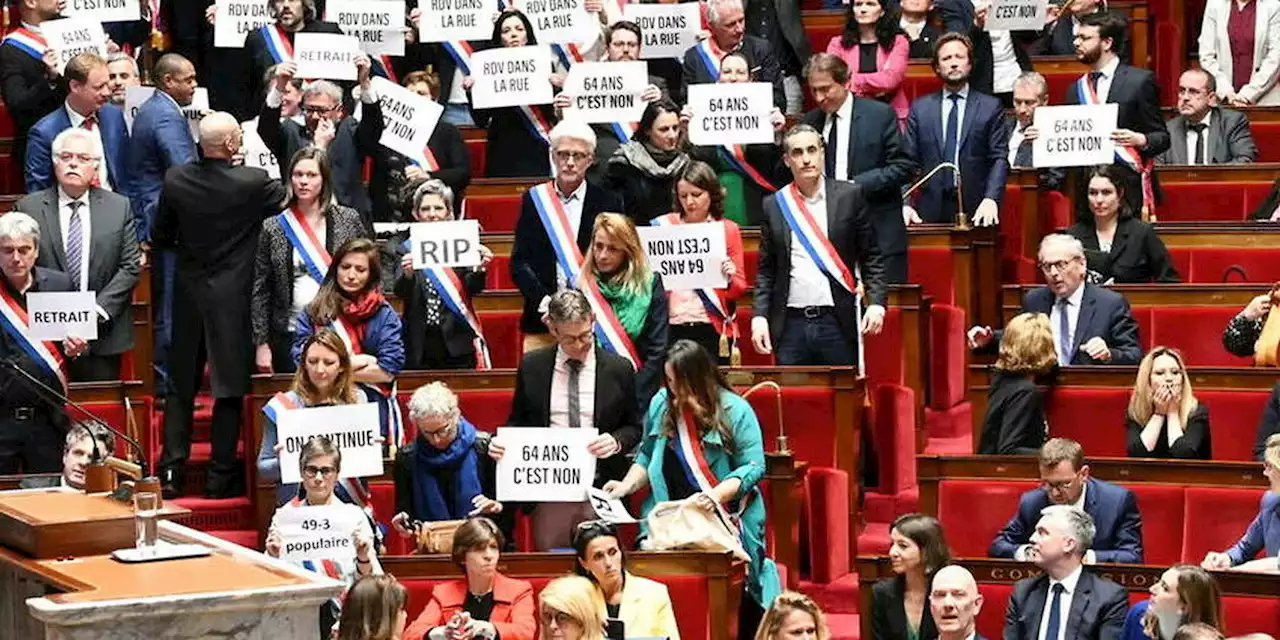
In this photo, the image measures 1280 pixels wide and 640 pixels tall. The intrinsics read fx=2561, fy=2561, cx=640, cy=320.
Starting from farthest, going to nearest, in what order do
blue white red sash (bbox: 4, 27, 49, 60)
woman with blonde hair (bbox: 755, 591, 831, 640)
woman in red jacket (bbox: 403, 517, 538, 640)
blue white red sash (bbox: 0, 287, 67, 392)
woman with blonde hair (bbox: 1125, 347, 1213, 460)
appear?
blue white red sash (bbox: 4, 27, 49, 60) → blue white red sash (bbox: 0, 287, 67, 392) → woman with blonde hair (bbox: 1125, 347, 1213, 460) → woman in red jacket (bbox: 403, 517, 538, 640) → woman with blonde hair (bbox: 755, 591, 831, 640)

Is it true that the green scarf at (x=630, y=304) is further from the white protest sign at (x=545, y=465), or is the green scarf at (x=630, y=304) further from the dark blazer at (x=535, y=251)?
the white protest sign at (x=545, y=465)

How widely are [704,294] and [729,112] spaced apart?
3.59 ft

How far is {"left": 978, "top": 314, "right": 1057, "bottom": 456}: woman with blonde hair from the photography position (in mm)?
7469

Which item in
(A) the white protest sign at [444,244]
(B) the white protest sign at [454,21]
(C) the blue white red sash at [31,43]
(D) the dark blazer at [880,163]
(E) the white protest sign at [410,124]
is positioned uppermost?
(B) the white protest sign at [454,21]

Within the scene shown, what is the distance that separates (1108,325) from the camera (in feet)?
25.7

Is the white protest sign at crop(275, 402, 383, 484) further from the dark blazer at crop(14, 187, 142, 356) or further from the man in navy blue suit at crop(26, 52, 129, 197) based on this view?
the man in navy blue suit at crop(26, 52, 129, 197)

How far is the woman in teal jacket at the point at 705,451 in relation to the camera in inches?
274

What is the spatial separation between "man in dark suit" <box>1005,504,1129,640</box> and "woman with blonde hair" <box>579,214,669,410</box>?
1.58 m

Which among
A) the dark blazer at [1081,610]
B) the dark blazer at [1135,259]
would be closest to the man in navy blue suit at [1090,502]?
the dark blazer at [1081,610]

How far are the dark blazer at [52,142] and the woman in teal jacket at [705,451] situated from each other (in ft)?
9.37

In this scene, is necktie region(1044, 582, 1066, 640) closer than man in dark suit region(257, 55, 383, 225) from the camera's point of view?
Yes

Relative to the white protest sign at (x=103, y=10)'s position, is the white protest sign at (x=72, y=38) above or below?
below

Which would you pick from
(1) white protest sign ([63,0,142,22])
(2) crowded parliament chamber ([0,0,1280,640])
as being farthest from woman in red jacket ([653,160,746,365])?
(1) white protest sign ([63,0,142,22])

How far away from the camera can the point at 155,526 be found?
4.30m
